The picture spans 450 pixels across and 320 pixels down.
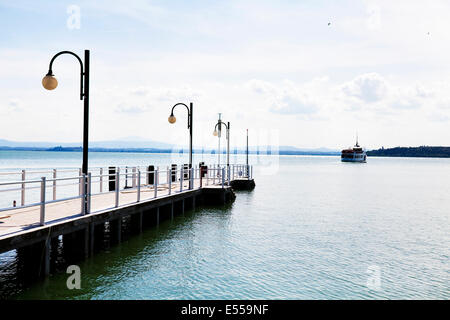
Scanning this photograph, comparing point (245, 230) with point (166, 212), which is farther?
point (166, 212)

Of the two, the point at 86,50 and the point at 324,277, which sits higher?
the point at 86,50

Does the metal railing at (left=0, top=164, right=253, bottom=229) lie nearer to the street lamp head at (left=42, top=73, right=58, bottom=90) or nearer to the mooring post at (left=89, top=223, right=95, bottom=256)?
the mooring post at (left=89, top=223, right=95, bottom=256)

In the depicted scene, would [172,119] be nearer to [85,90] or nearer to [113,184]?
[113,184]

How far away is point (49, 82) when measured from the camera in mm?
12078

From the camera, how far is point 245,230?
1812 cm

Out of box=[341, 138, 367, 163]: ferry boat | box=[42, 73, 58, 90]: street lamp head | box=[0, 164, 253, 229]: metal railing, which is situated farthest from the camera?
box=[341, 138, 367, 163]: ferry boat

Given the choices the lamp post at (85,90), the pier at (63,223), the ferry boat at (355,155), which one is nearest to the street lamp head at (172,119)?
the pier at (63,223)

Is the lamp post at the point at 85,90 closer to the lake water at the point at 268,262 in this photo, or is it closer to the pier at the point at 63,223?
the pier at the point at 63,223

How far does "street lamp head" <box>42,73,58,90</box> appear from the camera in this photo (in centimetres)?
1205

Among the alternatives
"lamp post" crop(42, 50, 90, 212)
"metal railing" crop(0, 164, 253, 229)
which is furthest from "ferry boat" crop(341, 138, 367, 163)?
"lamp post" crop(42, 50, 90, 212)
